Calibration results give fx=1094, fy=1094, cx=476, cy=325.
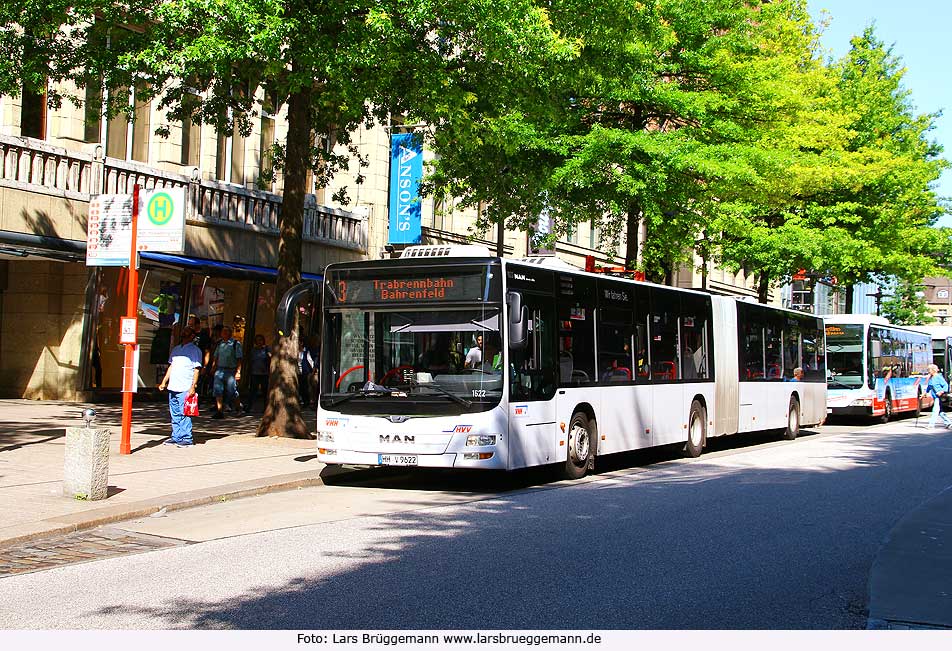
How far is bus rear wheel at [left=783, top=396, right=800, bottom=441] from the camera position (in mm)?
24250

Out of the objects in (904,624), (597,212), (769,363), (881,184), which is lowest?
(904,624)

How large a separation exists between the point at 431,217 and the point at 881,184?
15225 millimetres


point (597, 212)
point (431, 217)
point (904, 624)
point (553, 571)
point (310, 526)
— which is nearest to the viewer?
point (904, 624)

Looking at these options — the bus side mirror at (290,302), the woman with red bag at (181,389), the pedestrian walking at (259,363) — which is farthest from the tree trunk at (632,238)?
the bus side mirror at (290,302)

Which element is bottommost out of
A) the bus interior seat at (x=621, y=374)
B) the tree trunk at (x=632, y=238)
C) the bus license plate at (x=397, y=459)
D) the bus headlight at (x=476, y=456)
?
the bus license plate at (x=397, y=459)

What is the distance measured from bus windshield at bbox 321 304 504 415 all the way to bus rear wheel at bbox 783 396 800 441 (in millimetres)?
13269

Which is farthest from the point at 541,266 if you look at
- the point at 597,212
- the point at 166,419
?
the point at 597,212

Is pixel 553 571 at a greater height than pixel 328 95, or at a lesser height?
lesser

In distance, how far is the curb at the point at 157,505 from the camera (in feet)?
31.2

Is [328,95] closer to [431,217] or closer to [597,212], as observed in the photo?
[597,212]

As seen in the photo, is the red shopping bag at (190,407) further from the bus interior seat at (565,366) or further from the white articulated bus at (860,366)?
the white articulated bus at (860,366)

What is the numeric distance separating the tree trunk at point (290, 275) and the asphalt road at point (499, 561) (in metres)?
3.50

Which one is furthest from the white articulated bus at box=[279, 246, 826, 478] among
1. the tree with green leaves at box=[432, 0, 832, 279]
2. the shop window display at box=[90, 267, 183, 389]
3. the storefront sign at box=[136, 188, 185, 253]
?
the shop window display at box=[90, 267, 183, 389]
